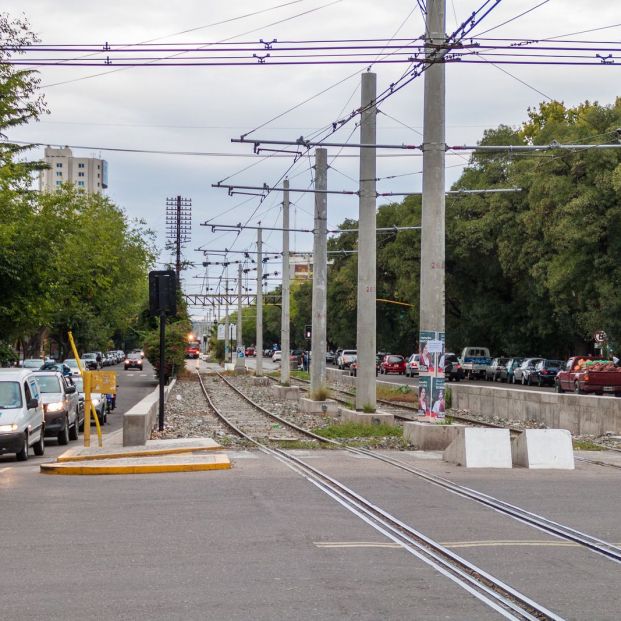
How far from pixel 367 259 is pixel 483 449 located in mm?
11837

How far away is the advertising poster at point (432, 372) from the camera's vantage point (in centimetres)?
2173

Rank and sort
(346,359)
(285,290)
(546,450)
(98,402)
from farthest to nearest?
(346,359) → (285,290) → (98,402) → (546,450)

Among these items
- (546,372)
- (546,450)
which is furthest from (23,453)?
(546,372)

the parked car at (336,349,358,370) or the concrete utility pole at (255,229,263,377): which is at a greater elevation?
the concrete utility pole at (255,229,263,377)

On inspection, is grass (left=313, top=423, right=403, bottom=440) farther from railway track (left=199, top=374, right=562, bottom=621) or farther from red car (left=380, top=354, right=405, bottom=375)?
red car (left=380, top=354, right=405, bottom=375)

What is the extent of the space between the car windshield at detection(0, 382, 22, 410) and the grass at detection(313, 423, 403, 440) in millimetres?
7089

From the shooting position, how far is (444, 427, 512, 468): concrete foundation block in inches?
709

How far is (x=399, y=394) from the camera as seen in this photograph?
48.8m

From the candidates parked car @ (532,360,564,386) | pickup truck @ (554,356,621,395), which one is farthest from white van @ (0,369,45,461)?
parked car @ (532,360,564,386)

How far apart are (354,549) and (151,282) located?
14.4 metres

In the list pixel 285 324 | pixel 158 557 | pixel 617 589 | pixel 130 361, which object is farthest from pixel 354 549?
pixel 130 361

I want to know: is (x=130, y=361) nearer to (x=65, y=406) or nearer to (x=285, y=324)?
(x=285, y=324)

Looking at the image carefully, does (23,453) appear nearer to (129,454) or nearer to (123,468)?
(129,454)

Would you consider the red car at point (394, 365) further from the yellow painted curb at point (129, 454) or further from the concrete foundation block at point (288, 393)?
the yellow painted curb at point (129, 454)
